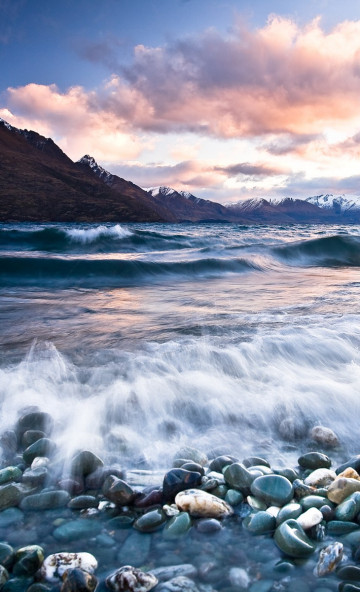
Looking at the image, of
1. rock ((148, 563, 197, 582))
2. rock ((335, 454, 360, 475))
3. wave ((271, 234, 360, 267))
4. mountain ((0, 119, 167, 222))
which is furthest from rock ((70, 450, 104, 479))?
→ mountain ((0, 119, 167, 222))

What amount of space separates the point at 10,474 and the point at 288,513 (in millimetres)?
1484

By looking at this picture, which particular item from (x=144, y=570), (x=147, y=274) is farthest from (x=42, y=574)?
(x=147, y=274)

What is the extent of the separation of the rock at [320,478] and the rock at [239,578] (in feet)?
2.35

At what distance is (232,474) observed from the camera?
2.16 meters

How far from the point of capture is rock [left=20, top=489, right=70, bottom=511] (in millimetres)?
2061

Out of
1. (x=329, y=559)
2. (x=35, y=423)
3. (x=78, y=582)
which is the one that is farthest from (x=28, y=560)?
(x=35, y=423)

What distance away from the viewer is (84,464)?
2.33 meters

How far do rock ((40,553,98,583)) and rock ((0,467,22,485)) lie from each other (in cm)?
77

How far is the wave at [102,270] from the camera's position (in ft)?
37.4

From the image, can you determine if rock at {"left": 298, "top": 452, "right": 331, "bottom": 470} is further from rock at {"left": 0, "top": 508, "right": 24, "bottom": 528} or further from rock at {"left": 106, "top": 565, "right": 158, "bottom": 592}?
rock at {"left": 0, "top": 508, "right": 24, "bottom": 528}

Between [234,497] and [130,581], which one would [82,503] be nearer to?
[130,581]

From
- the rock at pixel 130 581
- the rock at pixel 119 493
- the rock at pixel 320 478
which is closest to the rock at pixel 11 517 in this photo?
the rock at pixel 119 493

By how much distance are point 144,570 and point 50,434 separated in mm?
1326

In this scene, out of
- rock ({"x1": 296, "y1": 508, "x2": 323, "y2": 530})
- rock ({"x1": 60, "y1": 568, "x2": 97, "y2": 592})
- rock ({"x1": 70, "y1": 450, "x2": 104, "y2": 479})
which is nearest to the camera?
rock ({"x1": 60, "y1": 568, "x2": 97, "y2": 592})
